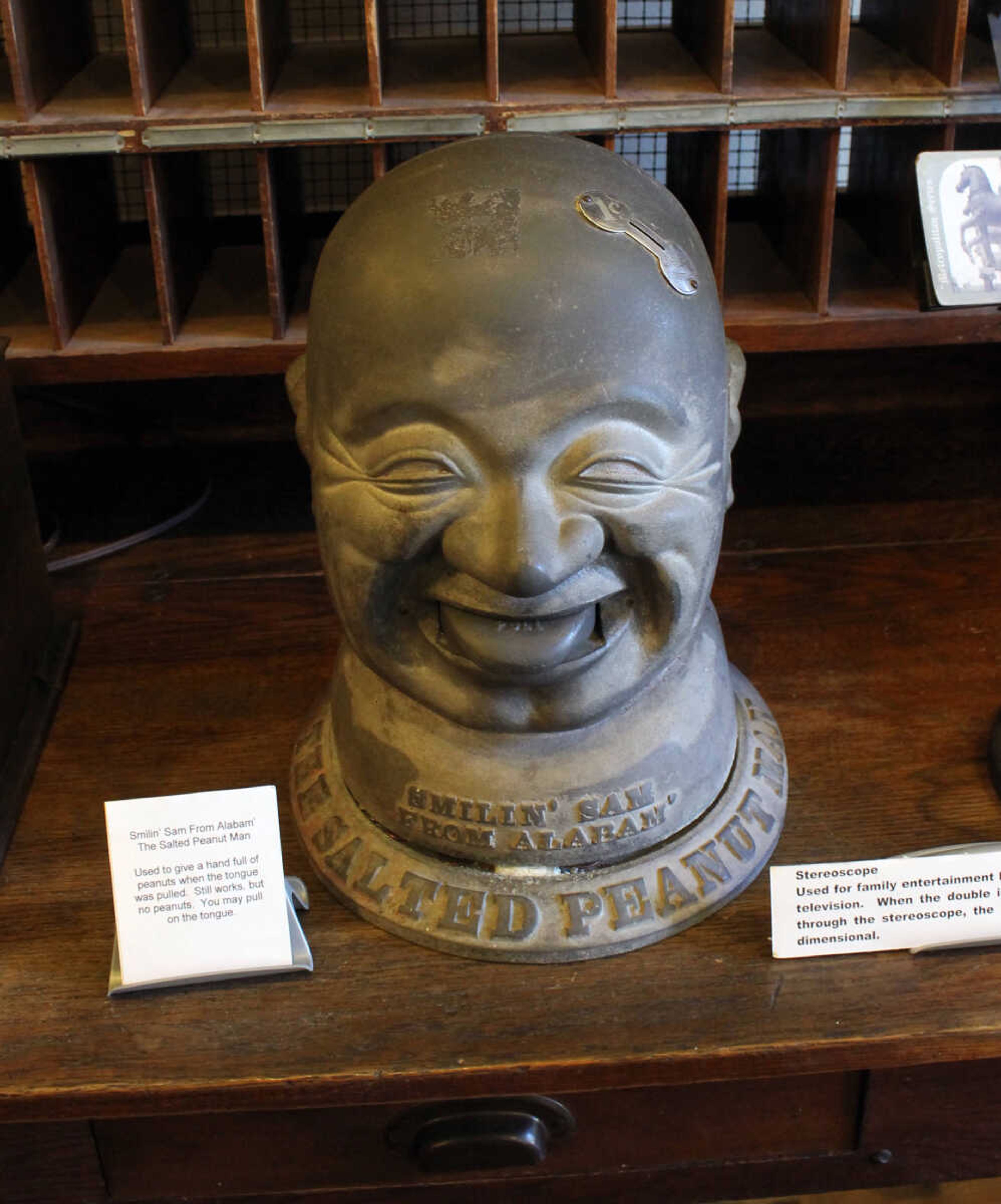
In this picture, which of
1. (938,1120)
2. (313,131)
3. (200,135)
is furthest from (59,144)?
→ (938,1120)

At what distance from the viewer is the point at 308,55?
148cm

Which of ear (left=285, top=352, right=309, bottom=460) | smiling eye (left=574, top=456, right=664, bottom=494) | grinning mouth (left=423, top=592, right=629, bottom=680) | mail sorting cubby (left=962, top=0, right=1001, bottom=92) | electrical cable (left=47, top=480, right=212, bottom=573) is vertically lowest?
electrical cable (left=47, top=480, right=212, bottom=573)

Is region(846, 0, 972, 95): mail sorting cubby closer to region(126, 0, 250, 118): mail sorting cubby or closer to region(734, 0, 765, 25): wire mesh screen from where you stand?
region(734, 0, 765, 25): wire mesh screen

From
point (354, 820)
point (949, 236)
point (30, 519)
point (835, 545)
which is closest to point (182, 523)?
point (30, 519)

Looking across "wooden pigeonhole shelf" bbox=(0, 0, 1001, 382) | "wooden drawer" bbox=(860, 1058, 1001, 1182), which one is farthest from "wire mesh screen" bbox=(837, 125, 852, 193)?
"wooden drawer" bbox=(860, 1058, 1001, 1182)

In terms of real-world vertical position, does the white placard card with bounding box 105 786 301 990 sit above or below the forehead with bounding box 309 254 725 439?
below

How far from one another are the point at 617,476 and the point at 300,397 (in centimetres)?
31

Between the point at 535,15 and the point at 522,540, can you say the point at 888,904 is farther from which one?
the point at 535,15

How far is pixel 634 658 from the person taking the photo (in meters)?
1.08

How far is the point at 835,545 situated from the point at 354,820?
73 centimetres

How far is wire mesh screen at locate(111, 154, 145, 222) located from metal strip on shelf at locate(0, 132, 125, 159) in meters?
0.36

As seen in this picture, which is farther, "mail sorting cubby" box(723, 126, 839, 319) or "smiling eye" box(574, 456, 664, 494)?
"mail sorting cubby" box(723, 126, 839, 319)

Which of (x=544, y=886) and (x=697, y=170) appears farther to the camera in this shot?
(x=697, y=170)

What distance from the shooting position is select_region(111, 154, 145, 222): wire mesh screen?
1687mm
